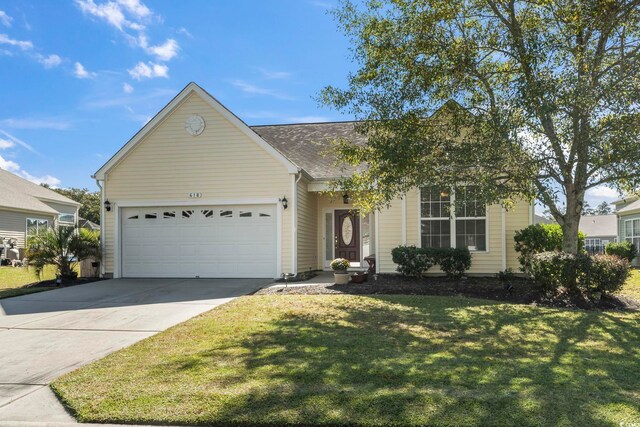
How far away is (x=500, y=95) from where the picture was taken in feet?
29.7

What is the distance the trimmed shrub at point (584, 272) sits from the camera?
888cm

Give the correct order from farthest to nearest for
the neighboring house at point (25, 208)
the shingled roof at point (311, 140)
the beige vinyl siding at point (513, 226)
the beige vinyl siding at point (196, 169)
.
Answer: the neighboring house at point (25, 208), the shingled roof at point (311, 140), the beige vinyl siding at point (196, 169), the beige vinyl siding at point (513, 226)

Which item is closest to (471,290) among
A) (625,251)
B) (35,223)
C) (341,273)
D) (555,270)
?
(555,270)

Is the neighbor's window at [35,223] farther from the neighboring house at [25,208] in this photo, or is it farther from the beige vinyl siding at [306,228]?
the beige vinyl siding at [306,228]

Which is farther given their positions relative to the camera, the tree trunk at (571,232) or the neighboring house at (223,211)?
the neighboring house at (223,211)

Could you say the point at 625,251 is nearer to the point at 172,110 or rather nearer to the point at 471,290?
the point at 471,290

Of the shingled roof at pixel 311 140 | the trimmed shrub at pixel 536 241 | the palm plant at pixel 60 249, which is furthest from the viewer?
the shingled roof at pixel 311 140

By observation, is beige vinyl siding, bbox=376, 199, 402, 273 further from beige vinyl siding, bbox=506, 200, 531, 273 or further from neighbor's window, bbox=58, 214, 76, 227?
neighbor's window, bbox=58, 214, 76, 227

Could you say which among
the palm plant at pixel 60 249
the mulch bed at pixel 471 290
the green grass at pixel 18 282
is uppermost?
the palm plant at pixel 60 249

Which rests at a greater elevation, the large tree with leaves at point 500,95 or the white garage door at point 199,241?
the large tree with leaves at point 500,95

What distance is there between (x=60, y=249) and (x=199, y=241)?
3.88 m

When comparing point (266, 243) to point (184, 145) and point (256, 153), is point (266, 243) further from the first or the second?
point (184, 145)

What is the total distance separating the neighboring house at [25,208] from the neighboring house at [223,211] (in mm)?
13589

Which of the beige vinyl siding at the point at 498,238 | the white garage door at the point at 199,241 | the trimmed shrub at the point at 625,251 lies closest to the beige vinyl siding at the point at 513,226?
the beige vinyl siding at the point at 498,238
